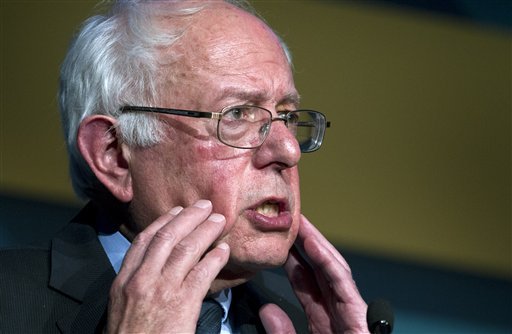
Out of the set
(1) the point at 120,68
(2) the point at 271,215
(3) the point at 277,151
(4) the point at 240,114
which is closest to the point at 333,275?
(2) the point at 271,215

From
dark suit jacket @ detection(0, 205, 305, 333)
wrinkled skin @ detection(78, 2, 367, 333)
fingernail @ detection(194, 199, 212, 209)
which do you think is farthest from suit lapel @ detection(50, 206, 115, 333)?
fingernail @ detection(194, 199, 212, 209)

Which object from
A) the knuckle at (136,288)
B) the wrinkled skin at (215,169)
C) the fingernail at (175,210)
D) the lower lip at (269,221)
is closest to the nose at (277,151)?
the wrinkled skin at (215,169)

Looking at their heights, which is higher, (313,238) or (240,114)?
(240,114)

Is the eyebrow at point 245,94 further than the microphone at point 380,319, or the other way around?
the eyebrow at point 245,94

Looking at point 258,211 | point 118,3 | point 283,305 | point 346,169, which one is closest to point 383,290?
point 346,169

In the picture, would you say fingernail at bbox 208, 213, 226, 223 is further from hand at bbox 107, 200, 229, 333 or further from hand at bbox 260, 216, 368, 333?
hand at bbox 260, 216, 368, 333

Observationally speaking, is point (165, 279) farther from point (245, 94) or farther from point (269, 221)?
point (245, 94)

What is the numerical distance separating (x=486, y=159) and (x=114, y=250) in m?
1.63

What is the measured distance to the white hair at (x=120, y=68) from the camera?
2227 millimetres

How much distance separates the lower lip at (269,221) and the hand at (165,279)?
0.16m

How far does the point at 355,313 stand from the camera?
235cm

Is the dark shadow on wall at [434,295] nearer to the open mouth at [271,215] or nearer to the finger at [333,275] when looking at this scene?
the finger at [333,275]

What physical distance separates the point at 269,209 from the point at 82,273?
503 millimetres

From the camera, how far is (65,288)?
87.7 inches
